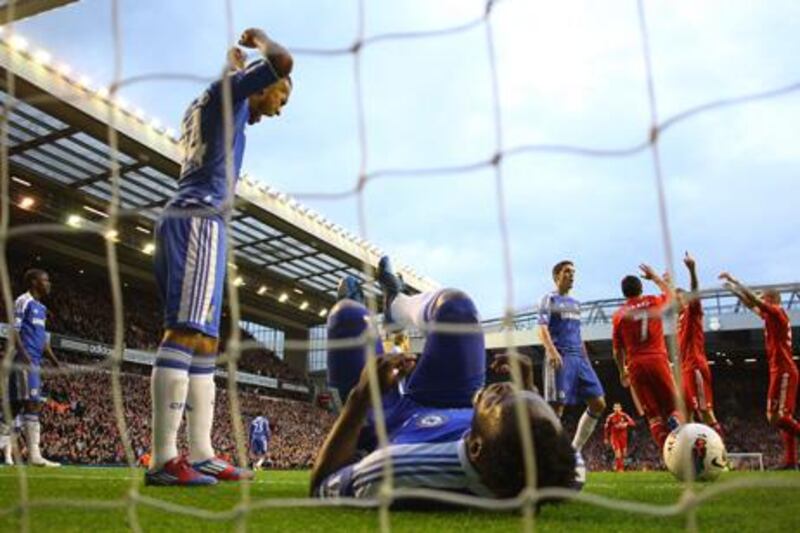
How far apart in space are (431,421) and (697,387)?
18.4 feet

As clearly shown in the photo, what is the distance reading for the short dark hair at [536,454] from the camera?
1768 millimetres

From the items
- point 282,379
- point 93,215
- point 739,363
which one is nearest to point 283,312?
point 282,379

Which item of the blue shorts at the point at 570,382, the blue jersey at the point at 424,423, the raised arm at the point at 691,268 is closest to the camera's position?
the blue jersey at the point at 424,423

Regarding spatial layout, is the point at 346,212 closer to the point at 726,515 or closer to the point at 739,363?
the point at 726,515

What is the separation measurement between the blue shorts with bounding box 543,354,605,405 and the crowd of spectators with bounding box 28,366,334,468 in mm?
10502

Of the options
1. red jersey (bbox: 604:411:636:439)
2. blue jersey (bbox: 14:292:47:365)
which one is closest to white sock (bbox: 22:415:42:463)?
blue jersey (bbox: 14:292:47:365)

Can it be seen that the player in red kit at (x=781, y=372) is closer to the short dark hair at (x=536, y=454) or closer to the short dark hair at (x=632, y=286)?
the short dark hair at (x=632, y=286)

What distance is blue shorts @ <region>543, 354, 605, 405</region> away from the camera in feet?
19.6

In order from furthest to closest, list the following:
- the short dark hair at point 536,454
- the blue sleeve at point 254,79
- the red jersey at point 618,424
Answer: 1. the red jersey at point 618,424
2. the blue sleeve at point 254,79
3. the short dark hair at point 536,454

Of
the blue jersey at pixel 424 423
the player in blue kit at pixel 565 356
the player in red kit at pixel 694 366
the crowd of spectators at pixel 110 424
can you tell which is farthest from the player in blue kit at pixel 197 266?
the crowd of spectators at pixel 110 424

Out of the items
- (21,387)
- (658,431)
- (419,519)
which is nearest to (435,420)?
(419,519)

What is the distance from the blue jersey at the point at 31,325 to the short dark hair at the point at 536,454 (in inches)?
223

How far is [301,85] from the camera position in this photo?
381 cm

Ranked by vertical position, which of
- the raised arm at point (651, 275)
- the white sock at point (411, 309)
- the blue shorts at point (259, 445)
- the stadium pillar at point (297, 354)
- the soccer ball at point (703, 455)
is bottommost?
the blue shorts at point (259, 445)
